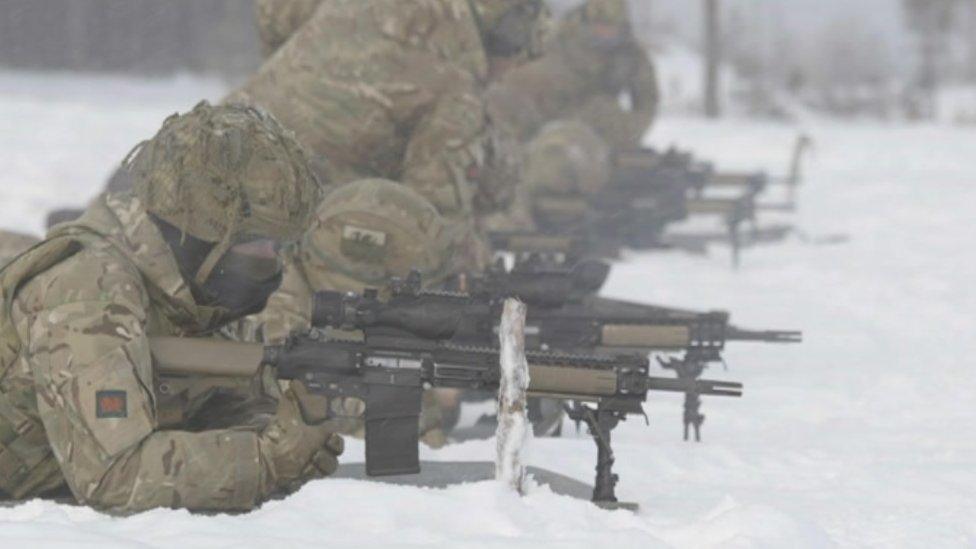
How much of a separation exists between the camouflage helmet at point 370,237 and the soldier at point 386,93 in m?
1.66

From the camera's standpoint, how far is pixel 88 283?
4.69 m

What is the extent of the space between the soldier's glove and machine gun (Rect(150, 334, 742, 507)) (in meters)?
0.10

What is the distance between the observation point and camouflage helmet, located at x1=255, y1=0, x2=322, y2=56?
32.8ft

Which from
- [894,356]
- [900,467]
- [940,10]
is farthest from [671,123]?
[940,10]

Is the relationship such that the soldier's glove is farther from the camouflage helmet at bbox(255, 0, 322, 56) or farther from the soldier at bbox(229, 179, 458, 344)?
the camouflage helmet at bbox(255, 0, 322, 56)

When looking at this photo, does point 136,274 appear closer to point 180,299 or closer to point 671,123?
point 180,299

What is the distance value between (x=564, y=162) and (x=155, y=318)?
1044 centimetres

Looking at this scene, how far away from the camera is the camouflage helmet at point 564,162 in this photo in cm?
1522

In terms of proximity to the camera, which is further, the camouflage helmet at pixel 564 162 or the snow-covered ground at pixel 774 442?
the camouflage helmet at pixel 564 162

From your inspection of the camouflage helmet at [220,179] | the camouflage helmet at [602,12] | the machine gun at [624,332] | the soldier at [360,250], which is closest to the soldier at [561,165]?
the camouflage helmet at [602,12]

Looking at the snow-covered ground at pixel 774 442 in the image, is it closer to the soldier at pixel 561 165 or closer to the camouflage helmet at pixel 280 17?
the soldier at pixel 561 165

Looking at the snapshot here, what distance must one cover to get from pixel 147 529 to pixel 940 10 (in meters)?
64.7

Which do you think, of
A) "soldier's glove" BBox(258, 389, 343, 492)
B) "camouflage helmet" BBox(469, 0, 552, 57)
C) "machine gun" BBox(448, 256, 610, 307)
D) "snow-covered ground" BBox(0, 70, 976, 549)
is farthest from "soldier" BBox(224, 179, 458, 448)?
"camouflage helmet" BBox(469, 0, 552, 57)

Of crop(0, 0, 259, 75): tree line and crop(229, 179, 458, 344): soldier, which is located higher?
crop(0, 0, 259, 75): tree line
